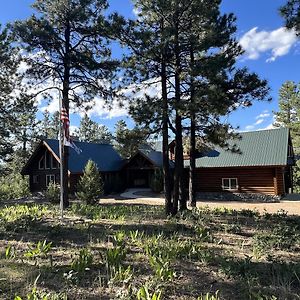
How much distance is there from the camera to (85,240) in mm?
9258

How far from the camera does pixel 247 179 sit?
2802cm

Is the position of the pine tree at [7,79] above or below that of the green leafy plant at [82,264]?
above

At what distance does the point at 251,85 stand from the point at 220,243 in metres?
8.42

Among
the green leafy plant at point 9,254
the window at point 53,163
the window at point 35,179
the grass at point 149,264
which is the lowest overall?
the grass at point 149,264

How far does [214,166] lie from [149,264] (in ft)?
75.6

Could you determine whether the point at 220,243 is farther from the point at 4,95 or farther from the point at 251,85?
the point at 4,95

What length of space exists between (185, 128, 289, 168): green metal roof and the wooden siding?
2.30 ft

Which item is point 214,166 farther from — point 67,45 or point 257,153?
point 67,45

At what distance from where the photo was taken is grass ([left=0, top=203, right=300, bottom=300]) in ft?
17.5

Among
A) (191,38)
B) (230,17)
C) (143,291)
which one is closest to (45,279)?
(143,291)

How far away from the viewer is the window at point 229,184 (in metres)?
28.8

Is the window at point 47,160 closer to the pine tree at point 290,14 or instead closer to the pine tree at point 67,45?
the pine tree at point 67,45

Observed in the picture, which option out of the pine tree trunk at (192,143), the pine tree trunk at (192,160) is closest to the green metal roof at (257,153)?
the pine tree trunk at (192,160)

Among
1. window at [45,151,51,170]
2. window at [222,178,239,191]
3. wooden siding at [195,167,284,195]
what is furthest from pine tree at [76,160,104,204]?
window at [45,151,51,170]
